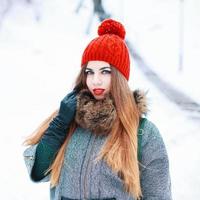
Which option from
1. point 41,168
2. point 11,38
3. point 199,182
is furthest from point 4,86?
point 41,168

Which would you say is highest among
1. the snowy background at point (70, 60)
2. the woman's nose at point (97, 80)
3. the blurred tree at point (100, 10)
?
the blurred tree at point (100, 10)

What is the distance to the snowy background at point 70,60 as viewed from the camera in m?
3.25

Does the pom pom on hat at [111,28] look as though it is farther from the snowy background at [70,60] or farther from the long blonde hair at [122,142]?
the snowy background at [70,60]

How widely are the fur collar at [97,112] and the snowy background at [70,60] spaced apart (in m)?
1.60

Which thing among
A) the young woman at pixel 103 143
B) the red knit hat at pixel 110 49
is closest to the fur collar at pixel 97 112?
the young woman at pixel 103 143

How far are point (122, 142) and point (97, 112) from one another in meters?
0.13

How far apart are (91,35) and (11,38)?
2.87ft

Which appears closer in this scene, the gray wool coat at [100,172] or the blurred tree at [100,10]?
the gray wool coat at [100,172]

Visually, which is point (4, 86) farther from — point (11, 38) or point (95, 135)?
point (95, 135)

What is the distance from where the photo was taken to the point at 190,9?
14.0 ft

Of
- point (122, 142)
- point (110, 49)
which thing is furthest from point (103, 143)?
point (110, 49)

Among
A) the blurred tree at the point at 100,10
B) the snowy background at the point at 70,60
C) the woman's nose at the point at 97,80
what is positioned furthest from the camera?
the blurred tree at the point at 100,10

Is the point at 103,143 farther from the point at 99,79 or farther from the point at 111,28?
the point at 111,28

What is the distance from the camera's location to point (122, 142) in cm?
131
